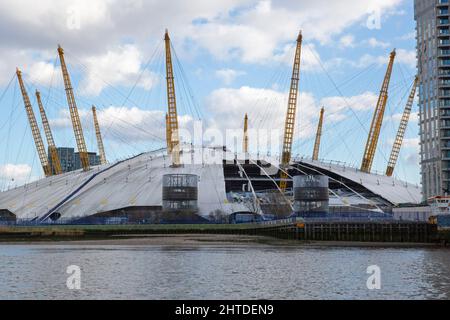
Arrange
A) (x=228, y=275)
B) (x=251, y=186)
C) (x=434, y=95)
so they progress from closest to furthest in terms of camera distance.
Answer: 1. (x=228, y=275)
2. (x=434, y=95)
3. (x=251, y=186)

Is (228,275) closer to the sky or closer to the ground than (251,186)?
closer to the ground

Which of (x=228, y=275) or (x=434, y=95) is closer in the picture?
(x=228, y=275)

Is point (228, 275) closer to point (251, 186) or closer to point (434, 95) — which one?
point (434, 95)

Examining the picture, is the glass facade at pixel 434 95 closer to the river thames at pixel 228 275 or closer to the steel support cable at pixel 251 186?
the steel support cable at pixel 251 186

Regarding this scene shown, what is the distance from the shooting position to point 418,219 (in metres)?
101

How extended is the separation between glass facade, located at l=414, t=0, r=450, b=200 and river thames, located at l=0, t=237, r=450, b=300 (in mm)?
61416

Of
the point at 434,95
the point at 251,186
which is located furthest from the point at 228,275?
the point at 251,186

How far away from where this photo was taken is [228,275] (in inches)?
2061

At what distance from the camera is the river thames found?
140ft

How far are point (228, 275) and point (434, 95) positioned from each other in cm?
9615

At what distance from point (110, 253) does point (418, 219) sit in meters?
47.2

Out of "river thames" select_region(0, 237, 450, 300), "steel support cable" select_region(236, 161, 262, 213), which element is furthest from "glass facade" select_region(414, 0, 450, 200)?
"river thames" select_region(0, 237, 450, 300)

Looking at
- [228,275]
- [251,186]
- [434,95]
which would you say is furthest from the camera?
[251,186]
